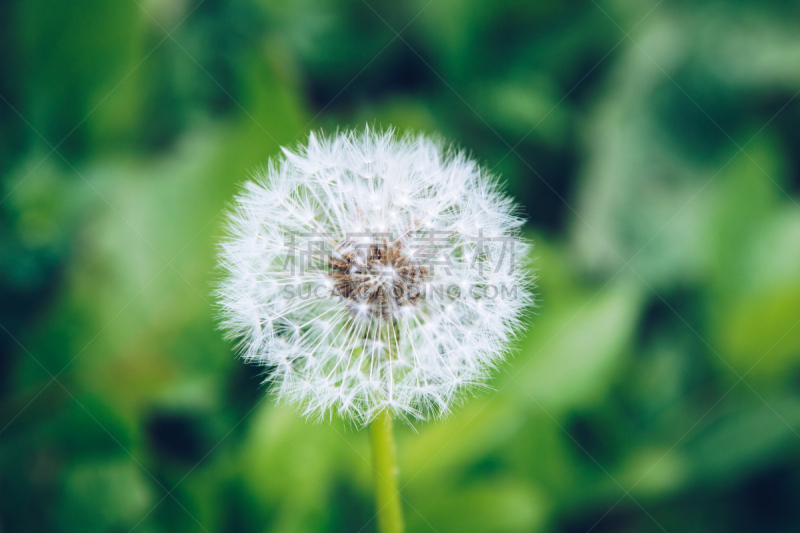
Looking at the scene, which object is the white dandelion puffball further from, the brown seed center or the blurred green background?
the blurred green background

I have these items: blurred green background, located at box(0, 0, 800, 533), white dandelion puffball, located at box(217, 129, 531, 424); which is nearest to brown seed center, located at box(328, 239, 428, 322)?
white dandelion puffball, located at box(217, 129, 531, 424)

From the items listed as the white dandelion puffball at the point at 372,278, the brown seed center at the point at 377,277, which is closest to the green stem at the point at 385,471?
the white dandelion puffball at the point at 372,278

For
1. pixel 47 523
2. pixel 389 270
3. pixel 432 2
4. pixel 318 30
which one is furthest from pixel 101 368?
pixel 432 2

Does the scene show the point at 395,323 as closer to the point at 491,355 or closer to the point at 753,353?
the point at 491,355

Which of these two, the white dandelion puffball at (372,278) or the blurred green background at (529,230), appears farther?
the blurred green background at (529,230)

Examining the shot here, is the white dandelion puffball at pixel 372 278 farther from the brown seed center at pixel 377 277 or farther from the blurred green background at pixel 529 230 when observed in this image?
the blurred green background at pixel 529 230

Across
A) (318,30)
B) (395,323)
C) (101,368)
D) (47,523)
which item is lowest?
(47,523)
